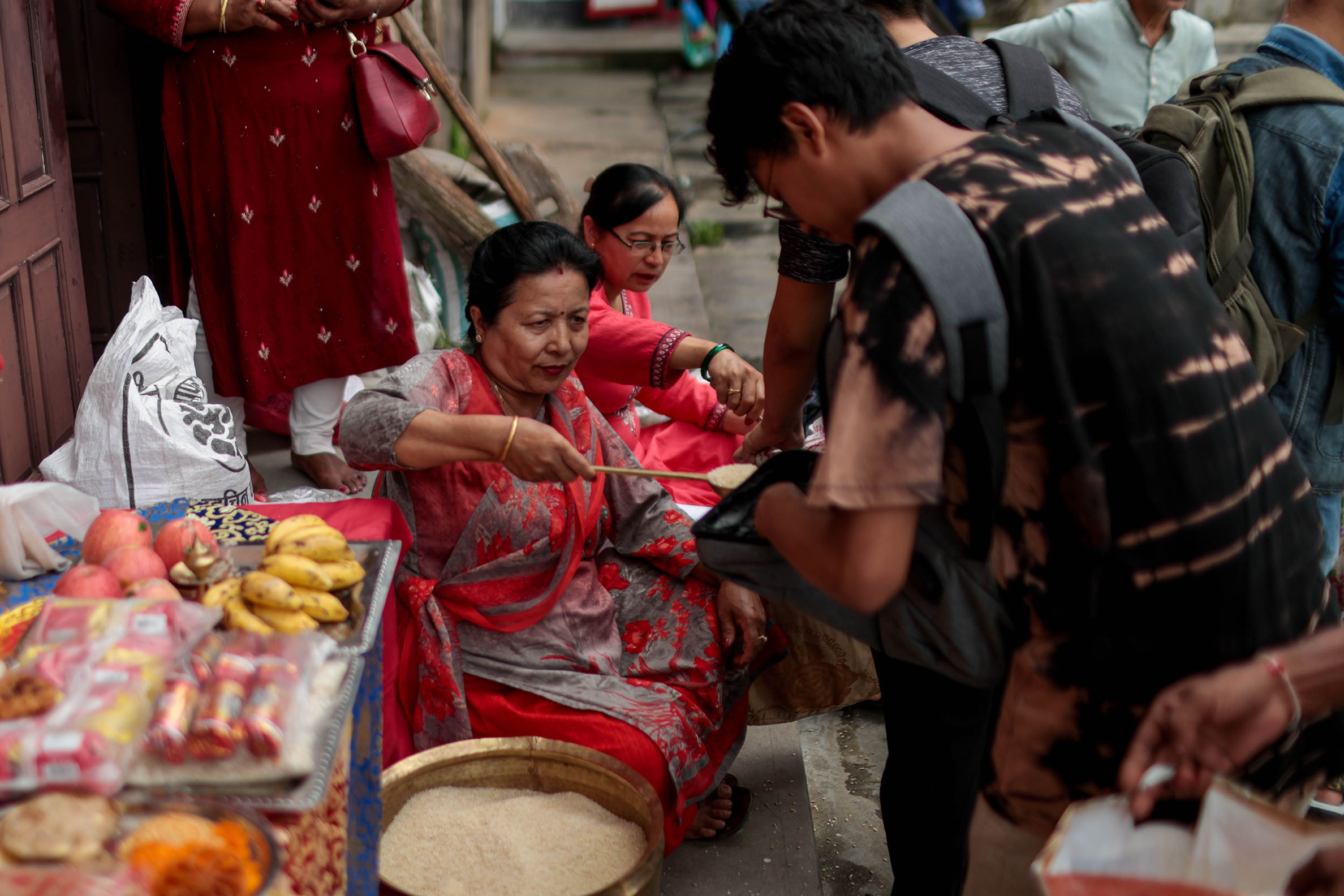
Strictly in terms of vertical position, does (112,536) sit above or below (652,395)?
above

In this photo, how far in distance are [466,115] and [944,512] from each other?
156 inches

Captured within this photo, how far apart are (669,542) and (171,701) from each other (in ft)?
4.35

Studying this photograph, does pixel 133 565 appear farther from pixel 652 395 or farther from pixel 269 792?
pixel 652 395

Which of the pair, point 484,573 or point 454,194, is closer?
point 484,573

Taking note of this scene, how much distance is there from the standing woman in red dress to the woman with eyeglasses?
83 centimetres

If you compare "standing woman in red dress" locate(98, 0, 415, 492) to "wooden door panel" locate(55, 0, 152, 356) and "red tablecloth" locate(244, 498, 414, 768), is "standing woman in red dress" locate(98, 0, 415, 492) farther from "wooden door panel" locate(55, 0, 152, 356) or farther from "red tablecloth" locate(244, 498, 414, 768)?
"red tablecloth" locate(244, 498, 414, 768)

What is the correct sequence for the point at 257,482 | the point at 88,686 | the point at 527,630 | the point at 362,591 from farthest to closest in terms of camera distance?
the point at 257,482 → the point at 527,630 → the point at 362,591 → the point at 88,686

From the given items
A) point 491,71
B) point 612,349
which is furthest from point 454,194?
point 491,71

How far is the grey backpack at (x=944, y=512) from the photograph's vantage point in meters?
1.16

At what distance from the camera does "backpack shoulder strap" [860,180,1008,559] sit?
1.15m

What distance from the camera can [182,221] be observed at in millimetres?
3293

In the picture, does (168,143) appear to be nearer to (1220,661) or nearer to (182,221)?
(182,221)

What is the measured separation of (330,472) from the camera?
3504 mm

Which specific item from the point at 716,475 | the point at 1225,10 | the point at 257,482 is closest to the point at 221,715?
the point at 716,475
